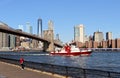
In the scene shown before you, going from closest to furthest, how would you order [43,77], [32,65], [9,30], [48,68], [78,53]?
[43,77] < [48,68] < [32,65] < [9,30] < [78,53]

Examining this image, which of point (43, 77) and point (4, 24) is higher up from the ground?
point (4, 24)

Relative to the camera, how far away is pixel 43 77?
25.5 m

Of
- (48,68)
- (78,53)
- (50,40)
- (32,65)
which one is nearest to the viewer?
(48,68)

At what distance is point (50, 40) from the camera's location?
18250cm

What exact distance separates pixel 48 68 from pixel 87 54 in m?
110

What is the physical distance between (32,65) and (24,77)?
12.5m

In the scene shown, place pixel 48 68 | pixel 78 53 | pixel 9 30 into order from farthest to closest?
pixel 78 53
pixel 9 30
pixel 48 68

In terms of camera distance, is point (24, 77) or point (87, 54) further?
point (87, 54)

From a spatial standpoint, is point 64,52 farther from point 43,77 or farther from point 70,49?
point 43,77

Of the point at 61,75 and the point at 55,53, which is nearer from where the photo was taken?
the point at 61,75

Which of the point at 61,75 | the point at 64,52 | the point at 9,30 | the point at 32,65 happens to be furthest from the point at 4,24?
the point at 61,75

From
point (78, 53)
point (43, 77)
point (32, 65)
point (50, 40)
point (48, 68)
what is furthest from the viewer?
point (50, 40)

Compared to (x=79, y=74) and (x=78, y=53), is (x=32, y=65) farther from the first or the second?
(x=78, y=53)

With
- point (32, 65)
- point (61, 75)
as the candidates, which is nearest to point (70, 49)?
point (32, 65)
